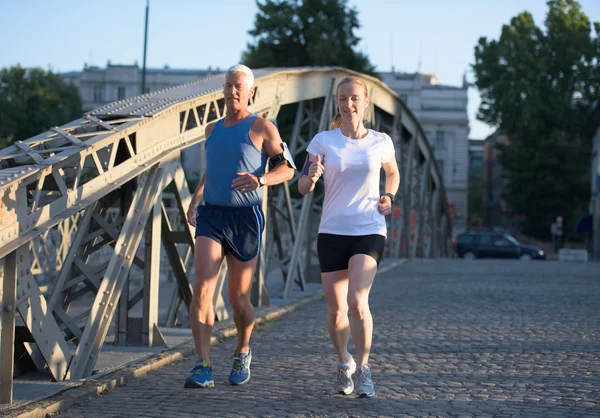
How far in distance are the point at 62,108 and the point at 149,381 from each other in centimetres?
6702

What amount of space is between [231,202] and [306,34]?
4294cm

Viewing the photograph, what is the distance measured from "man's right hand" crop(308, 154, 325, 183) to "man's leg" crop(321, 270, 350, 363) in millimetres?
631

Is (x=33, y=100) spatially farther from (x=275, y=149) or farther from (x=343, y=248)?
(x=343, y=248)

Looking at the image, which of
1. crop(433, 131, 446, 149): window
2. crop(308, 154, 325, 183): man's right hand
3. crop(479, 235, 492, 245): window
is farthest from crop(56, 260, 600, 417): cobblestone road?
crop(433, 131, 446, 149): window

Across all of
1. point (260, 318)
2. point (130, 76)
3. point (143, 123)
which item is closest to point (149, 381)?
point (143, 123)

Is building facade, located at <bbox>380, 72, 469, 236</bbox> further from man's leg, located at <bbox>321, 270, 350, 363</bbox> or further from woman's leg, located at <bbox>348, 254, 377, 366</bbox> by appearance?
woman's leg, located at <bbox>348, 254, 377, 366</bbox>

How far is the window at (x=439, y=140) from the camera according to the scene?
4134 inches

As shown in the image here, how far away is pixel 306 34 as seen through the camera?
161 feet

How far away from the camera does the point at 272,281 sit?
2056 cm

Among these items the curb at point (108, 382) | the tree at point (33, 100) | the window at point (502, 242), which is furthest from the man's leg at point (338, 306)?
the tree at point (33, 100)

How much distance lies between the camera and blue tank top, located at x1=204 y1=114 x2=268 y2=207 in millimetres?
6820

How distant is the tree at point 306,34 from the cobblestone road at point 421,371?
34944 mm

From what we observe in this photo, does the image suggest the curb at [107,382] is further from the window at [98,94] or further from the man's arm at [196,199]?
the window at [98,94]

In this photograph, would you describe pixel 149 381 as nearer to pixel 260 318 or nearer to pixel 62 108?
pixel 260 318
